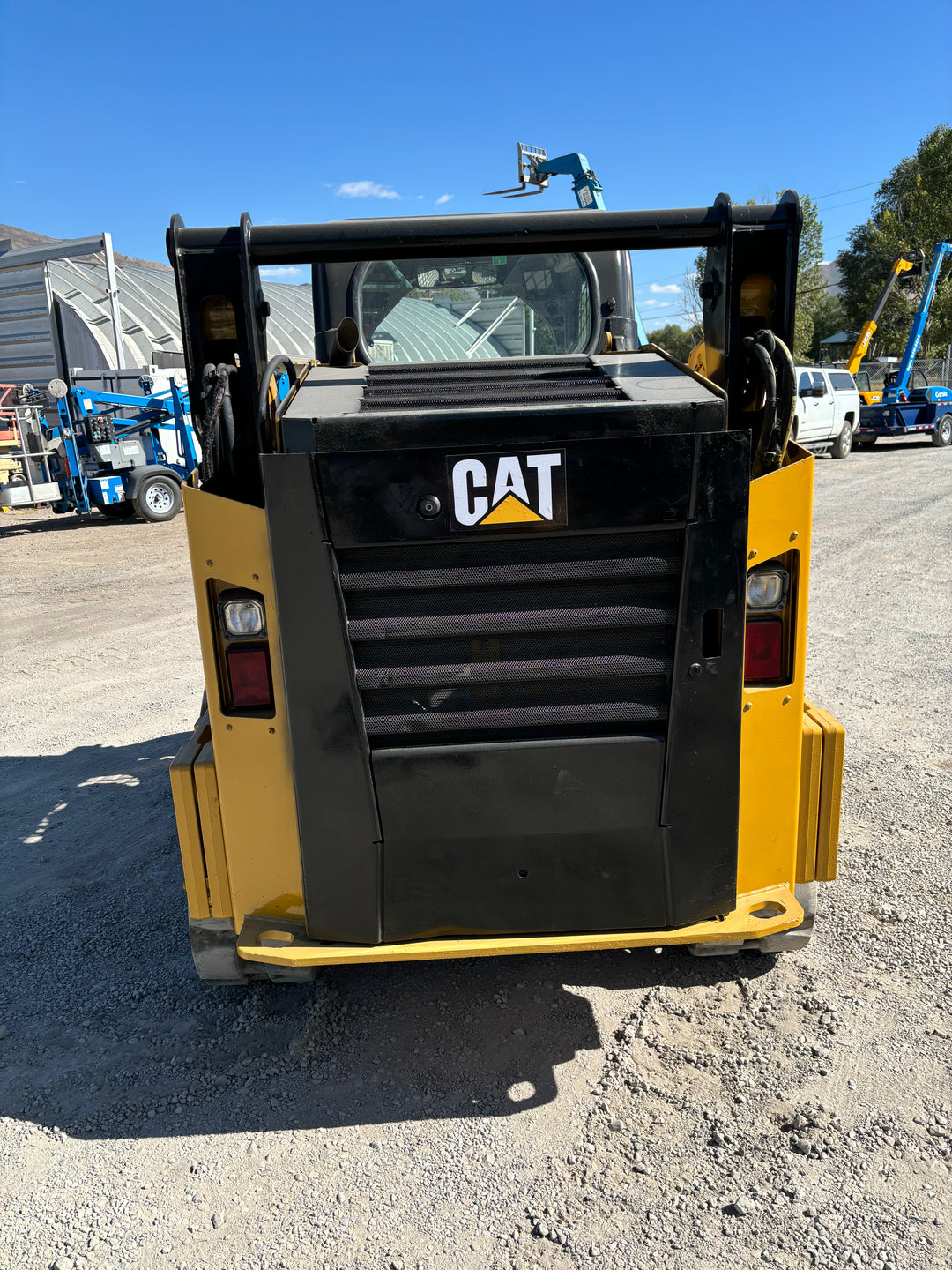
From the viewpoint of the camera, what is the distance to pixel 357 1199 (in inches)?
90.3

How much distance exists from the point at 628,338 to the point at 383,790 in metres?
2.72

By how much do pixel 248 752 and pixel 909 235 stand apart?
40.4m

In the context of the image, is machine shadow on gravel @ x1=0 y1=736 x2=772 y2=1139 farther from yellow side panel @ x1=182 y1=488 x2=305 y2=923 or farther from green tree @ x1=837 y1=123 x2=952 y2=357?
green tree @ x1=837 y1=123 x2=952 y2=357

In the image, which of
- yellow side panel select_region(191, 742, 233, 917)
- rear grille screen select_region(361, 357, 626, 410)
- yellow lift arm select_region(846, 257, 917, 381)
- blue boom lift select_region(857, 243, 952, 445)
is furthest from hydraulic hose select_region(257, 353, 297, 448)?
yellow lift arm select_region(846, 257, 917, 381)

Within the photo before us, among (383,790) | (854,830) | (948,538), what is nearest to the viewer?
(383,790)

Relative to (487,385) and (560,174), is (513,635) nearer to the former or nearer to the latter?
(487,385)

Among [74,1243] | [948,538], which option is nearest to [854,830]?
[74,1243]

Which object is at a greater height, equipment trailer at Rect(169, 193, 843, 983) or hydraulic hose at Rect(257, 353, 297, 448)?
hydraulic hose at Rect(257, 353, 297, 448)

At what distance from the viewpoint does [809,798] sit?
2752mm

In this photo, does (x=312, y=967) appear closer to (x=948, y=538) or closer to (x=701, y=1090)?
(x=701, y=1090)

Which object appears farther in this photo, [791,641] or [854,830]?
[854,830]

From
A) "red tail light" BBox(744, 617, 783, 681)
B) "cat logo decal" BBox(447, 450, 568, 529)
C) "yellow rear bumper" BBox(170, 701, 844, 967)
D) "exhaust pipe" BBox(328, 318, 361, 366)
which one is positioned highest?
"exhaust pipe" BBox(328, 318, 361, 366)

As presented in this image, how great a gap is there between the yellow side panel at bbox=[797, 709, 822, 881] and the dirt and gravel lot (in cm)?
50

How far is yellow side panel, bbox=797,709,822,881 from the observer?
2.73 m
